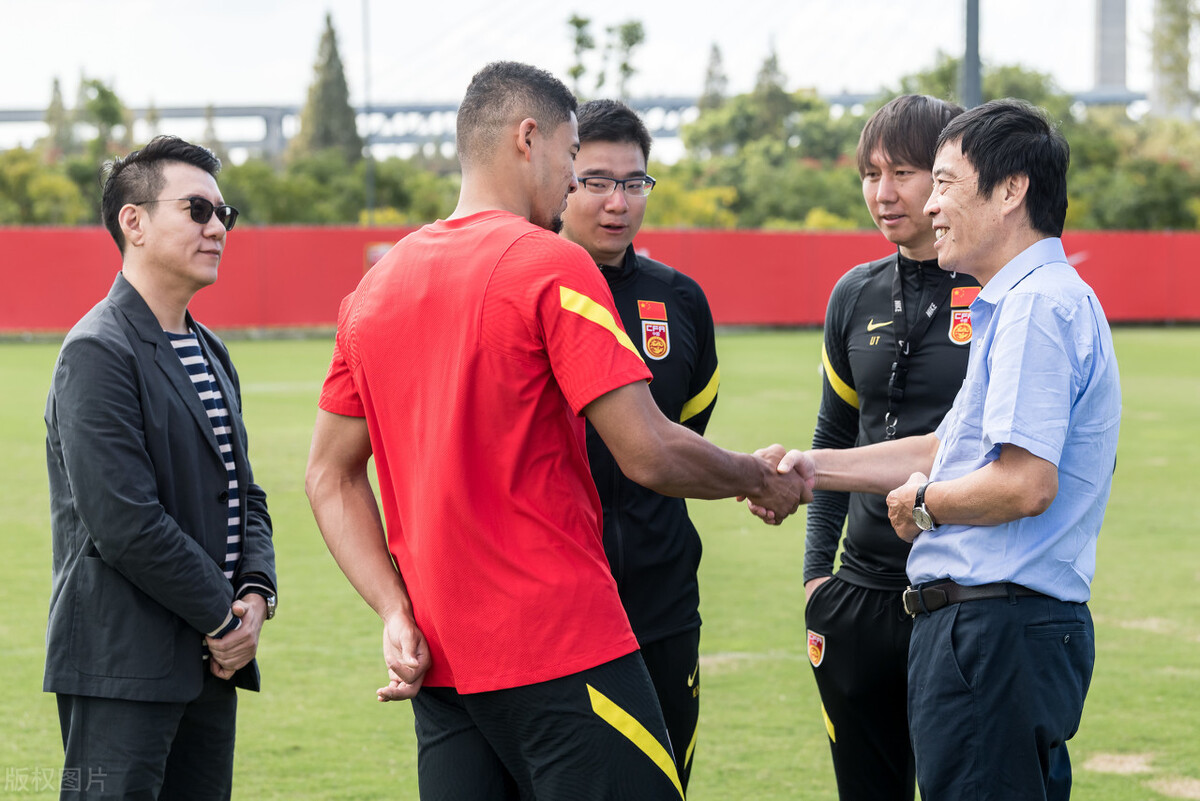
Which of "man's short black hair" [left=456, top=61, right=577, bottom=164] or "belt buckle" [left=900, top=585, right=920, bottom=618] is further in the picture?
"belt buckle" [left=900, top=585, right=920, bottom=618]

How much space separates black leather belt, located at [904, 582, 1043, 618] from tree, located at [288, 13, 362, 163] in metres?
84.3

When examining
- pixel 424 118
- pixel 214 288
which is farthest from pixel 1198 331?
pixel 424 118

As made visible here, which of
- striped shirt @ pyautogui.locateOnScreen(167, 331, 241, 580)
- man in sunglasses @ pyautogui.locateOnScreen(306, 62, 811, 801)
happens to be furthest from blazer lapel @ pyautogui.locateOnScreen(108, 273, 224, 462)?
man in sunglasses @ pyautogui.locateOnScreen(306, 62, 811, 801)

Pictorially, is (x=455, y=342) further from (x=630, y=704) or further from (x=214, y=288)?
(x=214, y=288)

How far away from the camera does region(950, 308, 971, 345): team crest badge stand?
360 centimetres

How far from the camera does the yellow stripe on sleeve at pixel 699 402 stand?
13.1ft

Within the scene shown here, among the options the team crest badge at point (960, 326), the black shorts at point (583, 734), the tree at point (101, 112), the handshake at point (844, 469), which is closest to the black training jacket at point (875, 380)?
the team crest badge at point (960, 326)

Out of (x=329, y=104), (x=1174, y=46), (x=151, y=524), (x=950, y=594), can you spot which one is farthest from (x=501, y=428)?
(x=1174, y=46)

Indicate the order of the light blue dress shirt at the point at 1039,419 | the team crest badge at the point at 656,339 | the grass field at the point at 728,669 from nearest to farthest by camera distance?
the light blue dress shirt at the point at 1039,419, the team crest badge at the point at 656,339, the grass field at the point at 728,669

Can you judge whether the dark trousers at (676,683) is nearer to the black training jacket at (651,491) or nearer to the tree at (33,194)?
the black training jacket at (651,491)

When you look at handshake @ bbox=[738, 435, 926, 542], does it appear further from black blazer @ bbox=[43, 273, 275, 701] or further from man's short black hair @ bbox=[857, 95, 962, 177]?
black blazer @ bbox=[43, 273, 275, 701]

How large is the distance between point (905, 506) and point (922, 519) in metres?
0.05

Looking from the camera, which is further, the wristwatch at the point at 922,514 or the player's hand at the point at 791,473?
the player's hand at the point at 791,473

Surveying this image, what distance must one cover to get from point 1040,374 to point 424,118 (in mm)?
142212
